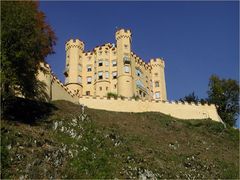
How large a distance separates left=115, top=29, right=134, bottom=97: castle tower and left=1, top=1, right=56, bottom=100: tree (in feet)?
135

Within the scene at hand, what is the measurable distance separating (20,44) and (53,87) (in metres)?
19.2

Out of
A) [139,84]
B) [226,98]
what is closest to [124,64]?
[139,84]

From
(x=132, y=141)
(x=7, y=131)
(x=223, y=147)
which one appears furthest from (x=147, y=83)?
(x=7, y=131)

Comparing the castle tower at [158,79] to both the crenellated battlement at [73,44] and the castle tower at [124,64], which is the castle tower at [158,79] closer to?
the castle tower at [124,64]

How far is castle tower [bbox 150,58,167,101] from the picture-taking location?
305 ft

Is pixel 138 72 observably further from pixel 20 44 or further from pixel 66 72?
pixel 20 44

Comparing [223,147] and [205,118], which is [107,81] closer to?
[205,118]

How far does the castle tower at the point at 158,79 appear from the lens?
305ft

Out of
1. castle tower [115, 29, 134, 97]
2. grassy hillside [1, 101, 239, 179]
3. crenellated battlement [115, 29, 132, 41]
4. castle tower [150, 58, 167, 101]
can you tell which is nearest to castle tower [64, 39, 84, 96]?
crenellated battlement [115, 29, 132, 41]

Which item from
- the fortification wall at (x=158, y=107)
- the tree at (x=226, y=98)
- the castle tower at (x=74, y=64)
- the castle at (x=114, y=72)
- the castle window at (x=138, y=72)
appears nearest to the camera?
the fortification wall at (x=158, y=107)

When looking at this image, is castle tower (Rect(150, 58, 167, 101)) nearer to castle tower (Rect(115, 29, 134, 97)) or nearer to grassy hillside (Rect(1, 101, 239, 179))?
castle tower (Rect(115, 29, 134, 97))

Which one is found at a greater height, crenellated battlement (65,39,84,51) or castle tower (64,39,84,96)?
crenellated battlement (65,39,84,51)

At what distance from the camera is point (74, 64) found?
89.2 meters

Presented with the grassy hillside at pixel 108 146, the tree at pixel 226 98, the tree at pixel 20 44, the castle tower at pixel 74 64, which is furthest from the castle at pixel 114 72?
the tree at pixel 20 44
